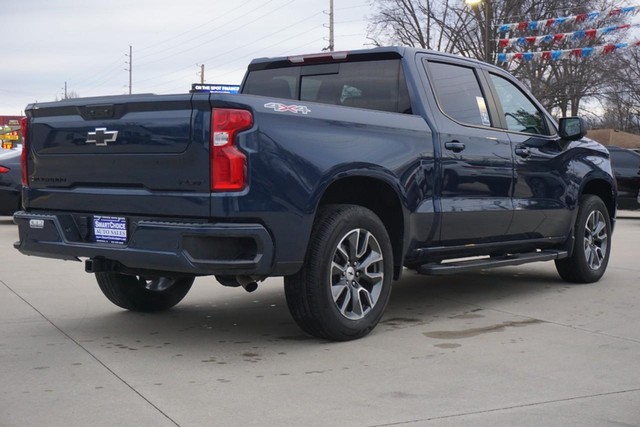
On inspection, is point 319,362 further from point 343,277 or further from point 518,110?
point 518,110

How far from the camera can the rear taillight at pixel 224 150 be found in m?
4.77

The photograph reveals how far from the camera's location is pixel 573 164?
773 cm

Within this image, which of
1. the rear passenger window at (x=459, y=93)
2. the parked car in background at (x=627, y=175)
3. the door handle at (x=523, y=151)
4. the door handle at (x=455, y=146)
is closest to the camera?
the door handle at (x=455, y=146)

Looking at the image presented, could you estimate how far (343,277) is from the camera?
5.41 m

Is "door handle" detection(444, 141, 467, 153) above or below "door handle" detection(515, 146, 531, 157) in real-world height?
above

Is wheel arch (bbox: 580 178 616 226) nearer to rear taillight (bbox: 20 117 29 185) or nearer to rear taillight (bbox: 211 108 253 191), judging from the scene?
rear taillight (bbox: 211 108 253 191)

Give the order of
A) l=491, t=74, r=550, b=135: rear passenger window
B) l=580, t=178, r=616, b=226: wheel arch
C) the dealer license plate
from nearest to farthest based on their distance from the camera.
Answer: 1. the dealer license plate
2. l=491, t=74, r=550, b=135: rear passenger window
3. l=580, t=178, r=616, b=226: wheel arch

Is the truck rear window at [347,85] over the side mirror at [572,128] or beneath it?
over

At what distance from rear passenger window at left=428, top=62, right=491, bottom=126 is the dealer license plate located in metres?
2.55

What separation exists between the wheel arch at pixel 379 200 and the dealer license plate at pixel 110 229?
1.25 metres

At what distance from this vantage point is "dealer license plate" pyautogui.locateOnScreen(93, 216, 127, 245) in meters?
5.12

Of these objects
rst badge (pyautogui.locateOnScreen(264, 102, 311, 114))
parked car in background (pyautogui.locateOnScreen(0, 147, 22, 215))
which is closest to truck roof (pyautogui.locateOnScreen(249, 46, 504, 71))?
rst badge (pyautogui.locateOnScreen(264, 102, 311, 114))

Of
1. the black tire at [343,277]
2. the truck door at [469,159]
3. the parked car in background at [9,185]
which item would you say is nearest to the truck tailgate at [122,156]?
the black tire at [343,277]

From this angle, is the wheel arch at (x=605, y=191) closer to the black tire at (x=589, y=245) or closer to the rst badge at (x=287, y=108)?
the black tire at (x=589, y=245)
